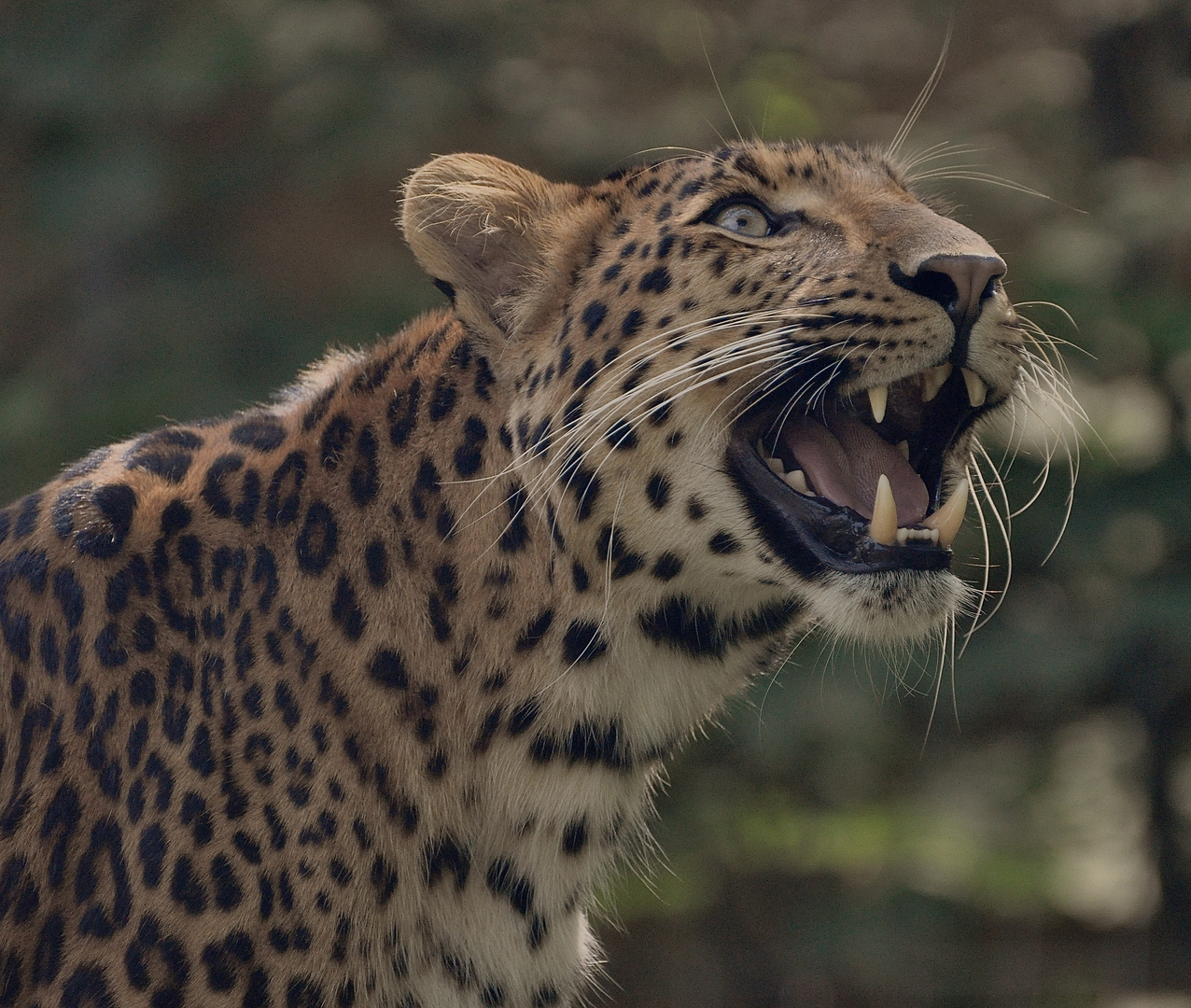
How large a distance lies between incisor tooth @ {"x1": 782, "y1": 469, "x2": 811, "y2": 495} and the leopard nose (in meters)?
0.55

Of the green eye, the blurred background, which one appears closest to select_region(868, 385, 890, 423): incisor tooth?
the green eye

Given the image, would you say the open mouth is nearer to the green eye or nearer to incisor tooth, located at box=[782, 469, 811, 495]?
incisor tooth, located at box=[782, 469, 811, 495]

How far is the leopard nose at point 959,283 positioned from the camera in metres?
4.16

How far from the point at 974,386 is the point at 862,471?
16.9 inches

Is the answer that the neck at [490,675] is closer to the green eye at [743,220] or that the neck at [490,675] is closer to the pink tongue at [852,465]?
the pink tongue at [852,465]

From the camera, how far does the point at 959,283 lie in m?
4.17

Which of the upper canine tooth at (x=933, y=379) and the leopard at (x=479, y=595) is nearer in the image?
the leopard at (x=479, y=595)

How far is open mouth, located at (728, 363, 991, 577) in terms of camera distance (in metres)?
4.25

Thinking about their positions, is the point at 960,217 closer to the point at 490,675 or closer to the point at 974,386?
the point at 974,386

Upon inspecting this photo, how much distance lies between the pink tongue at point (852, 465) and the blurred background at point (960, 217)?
6.36m

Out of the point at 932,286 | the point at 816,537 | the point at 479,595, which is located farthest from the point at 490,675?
the point at 932,286

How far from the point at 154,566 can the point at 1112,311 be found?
28.3 ft

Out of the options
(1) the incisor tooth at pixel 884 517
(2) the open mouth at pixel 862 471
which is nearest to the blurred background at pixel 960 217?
(2) the open mouth at pixel 862 471

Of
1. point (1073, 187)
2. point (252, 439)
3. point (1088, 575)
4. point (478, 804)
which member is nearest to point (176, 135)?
point (1073, 187)
